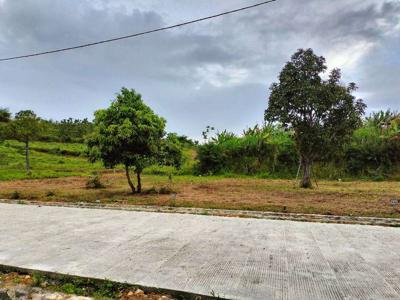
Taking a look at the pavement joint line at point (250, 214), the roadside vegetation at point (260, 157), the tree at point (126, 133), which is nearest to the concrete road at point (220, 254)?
the pavement joint line at point (250, 214)

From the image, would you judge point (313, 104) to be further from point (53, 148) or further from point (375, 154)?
point (53, 148)

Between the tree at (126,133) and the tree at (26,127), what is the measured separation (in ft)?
36.1

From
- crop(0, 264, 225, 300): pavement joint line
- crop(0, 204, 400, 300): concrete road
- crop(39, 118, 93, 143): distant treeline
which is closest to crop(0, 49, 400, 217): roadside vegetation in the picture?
crop(0, 204, 400, 300): concrete road

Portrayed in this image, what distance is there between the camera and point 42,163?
76.9 ft

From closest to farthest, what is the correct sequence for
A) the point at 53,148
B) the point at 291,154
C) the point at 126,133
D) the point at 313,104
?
the point at 126,133 → the point at 313,104 → the point at 291,154 → the point at 53,148

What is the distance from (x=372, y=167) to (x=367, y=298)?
17694 millimetres

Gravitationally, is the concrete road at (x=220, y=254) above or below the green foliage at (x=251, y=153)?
below

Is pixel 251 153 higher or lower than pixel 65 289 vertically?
higher

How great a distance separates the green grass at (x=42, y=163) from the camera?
1869 cm

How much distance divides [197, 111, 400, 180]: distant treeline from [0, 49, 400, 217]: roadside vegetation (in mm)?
57

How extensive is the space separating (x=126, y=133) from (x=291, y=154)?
1298 centimetres

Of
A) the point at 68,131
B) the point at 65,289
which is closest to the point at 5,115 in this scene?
the point at 68,131

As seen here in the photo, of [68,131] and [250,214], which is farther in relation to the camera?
[68,131]

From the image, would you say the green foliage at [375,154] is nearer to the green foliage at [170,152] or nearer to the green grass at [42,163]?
the green foliage at [170,152]
